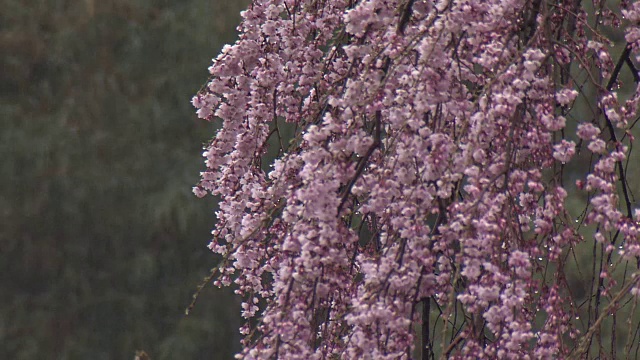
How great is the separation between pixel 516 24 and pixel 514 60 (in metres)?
0.24

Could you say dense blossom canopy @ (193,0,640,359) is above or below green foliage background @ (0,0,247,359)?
below

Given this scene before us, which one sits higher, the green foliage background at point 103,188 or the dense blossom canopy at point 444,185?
the green foliage background at point 103,188

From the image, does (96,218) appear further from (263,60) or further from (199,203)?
(263,60)

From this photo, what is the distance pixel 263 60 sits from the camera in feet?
7.49

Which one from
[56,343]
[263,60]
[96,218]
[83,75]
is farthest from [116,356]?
[263,60]

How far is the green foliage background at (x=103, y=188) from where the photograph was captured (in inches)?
323

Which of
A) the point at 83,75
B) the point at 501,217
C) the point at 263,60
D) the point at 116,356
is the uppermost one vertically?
the point at 83,75

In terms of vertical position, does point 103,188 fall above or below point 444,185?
above

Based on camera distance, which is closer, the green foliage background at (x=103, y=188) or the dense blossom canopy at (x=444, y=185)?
the dense blossom canopy at (x=444, y=185)

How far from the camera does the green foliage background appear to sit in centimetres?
821

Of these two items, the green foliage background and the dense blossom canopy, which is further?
the green foliage background

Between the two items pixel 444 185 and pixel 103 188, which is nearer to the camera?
pixel 444 185

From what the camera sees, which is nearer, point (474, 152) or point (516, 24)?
point (474, 152)

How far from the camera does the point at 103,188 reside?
326 inches
